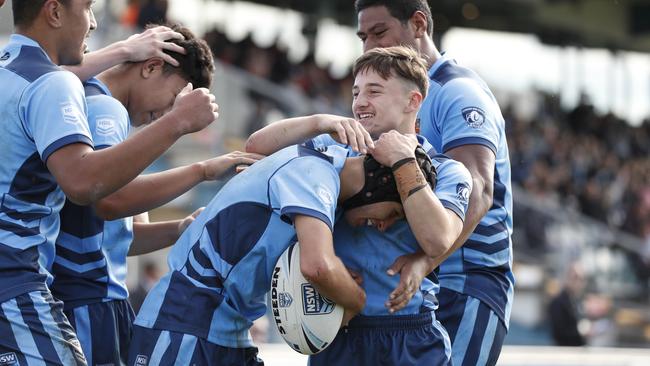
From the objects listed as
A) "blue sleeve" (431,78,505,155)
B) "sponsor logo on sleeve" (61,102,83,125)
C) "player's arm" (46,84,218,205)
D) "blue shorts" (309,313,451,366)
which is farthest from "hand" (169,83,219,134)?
"blue sleeve" (431,78,505,155)

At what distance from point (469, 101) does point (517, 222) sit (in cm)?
1359

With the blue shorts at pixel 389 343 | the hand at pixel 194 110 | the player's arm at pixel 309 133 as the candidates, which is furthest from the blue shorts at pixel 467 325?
the hand at pixel 194 110

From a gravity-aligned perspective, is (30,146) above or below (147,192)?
above

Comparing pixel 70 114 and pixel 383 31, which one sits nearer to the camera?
pixel 70 114

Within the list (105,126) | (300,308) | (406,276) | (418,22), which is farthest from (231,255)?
(418,22)

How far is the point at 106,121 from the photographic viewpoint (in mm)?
4566

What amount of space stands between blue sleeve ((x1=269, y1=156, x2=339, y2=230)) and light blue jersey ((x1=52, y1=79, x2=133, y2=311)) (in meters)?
0.79

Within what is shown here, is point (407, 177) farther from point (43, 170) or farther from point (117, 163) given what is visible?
point (43, 170)

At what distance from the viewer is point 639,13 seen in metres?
30.4

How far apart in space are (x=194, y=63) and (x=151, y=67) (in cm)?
20

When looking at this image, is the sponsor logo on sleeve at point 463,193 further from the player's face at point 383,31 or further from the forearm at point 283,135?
the player's face at point 383,31

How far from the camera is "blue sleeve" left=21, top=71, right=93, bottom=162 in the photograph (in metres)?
4.13

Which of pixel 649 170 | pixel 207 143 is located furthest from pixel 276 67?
pixel 649 170

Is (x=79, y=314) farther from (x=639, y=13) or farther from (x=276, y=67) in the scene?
(x=639, y=13)
